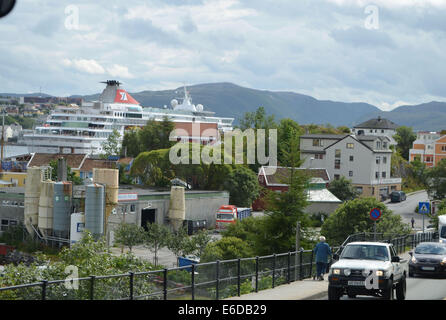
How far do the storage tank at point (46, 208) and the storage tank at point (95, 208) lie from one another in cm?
444

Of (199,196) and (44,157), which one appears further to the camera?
(44,157)

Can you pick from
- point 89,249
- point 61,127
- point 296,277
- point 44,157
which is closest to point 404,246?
point 296,277

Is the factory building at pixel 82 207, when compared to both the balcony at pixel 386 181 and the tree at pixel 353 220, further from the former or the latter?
the balcony at pixel 386 181

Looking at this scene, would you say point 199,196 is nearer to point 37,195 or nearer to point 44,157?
point 37,195

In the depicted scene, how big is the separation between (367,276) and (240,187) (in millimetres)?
60930

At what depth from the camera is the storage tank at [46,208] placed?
56.7 m

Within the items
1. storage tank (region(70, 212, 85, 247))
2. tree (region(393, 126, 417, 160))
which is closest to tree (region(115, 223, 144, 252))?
storage tank (region(70, 212, 85, 247))

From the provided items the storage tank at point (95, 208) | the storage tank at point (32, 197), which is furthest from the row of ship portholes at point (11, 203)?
the storage tank at point (95, 208)

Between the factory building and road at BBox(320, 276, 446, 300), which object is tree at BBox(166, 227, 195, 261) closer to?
the factory building

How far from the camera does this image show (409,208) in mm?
87062

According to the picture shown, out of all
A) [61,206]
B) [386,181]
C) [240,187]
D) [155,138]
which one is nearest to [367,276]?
[61,206]

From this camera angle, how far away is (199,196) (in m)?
68.8
